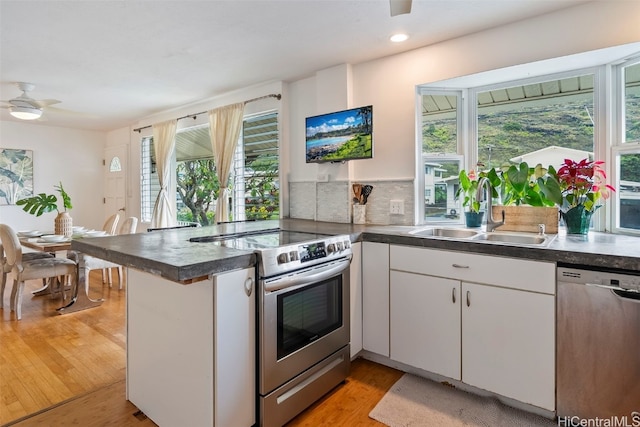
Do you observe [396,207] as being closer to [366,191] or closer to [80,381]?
[366,191]

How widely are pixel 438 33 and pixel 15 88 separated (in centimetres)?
423

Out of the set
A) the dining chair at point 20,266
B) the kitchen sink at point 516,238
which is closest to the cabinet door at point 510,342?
the kitchen sink at point 516,238

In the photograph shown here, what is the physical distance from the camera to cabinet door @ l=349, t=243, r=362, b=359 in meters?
2.25

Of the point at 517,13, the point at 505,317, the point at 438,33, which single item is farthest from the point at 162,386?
the point at 517,13

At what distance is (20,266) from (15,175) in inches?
117

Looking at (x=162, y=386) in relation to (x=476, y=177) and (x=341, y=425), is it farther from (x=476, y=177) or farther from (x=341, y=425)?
(x=476, y=177)

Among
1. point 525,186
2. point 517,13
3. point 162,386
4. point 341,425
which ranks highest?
point 517,13

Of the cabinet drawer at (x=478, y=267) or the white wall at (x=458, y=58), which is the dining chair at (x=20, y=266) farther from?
the cabinet drawer at (x=478, y=267)

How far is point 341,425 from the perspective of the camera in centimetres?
175

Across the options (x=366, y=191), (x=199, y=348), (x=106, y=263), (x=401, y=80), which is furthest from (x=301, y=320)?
(x=106, y=263)

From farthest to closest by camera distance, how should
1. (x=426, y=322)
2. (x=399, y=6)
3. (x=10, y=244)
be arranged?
(x=10, y=244), (x=426, y=322), (x=399, y=6)

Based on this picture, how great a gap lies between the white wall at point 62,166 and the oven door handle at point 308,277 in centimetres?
583

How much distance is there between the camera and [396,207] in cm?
281

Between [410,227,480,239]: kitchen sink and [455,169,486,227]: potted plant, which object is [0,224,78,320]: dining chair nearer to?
[410,227,480,239]: kitchen sink
